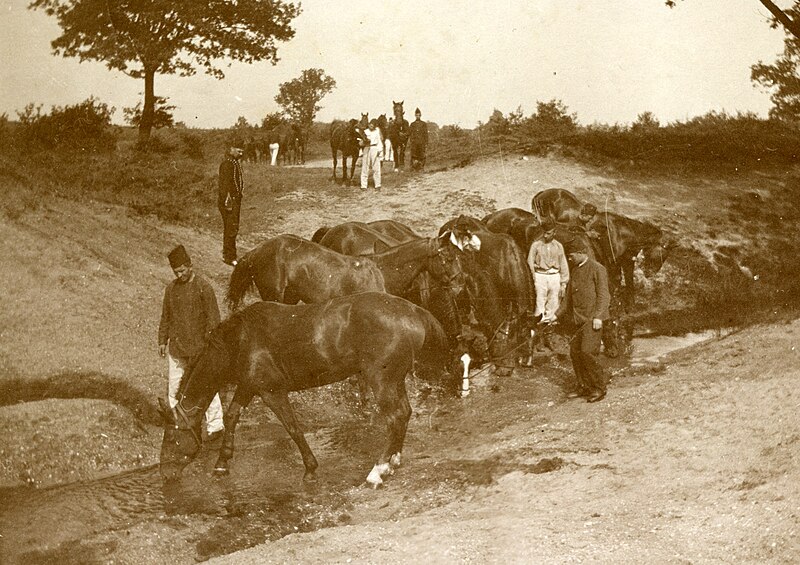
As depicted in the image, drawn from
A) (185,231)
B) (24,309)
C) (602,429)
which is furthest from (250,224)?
(602,429)

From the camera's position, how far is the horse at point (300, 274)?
37.5 feet

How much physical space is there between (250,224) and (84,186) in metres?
4.11

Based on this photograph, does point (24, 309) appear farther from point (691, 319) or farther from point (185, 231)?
point (691, 319)

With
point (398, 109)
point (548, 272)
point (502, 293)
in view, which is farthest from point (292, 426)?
point (398, 109)

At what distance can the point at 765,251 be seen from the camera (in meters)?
21.4

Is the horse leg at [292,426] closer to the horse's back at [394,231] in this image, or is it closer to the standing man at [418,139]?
the horse's back at [394,231]

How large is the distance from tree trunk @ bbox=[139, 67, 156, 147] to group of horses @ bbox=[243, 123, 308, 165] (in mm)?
9189

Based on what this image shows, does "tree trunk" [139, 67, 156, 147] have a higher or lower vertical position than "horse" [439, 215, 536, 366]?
higher

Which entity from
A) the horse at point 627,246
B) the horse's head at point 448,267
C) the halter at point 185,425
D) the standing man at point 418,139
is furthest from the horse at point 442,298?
the standing man at point 418,139

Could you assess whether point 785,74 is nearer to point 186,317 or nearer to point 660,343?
point 660,343

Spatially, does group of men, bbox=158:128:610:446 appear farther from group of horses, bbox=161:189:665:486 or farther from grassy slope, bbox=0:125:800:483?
grassy slope, bbox=0:125:800:483

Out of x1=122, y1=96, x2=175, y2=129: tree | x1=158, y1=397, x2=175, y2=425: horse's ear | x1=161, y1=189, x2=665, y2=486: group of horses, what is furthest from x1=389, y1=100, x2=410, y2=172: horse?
x1=158, y1=397, x2=175, y2=425: horse's ear

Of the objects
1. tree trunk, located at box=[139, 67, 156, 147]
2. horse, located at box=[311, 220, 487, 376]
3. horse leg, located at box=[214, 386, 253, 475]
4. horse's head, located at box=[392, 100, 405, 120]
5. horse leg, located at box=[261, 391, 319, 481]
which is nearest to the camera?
horse leg, located at box=[261, 391, 319, 481]

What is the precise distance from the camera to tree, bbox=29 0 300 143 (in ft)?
57.9
